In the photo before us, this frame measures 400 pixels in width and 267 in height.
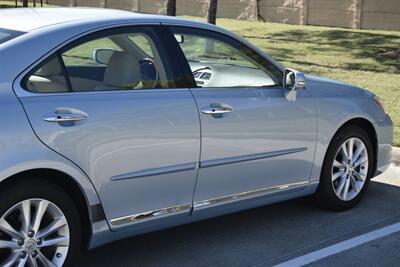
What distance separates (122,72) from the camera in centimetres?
435

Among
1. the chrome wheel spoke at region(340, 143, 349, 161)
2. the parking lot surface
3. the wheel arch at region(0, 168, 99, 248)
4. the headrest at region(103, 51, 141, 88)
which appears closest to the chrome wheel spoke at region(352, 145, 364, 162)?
the chrome wheel spoke at region(340, 143, 349, 161)

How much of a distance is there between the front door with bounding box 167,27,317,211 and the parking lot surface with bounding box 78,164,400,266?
0.38m

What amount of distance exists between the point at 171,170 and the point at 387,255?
172 cm

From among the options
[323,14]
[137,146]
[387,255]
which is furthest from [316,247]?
[323,14]

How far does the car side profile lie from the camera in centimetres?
374

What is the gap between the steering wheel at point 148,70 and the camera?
4.38m

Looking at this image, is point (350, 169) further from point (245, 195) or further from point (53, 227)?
point (53, 227)

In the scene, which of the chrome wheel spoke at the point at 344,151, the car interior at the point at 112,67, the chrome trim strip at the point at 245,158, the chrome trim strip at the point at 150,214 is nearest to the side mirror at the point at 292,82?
the chrome trim strip at the point at 245,158

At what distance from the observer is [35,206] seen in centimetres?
378

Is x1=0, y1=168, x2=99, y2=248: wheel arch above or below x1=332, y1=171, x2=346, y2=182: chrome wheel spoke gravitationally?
above

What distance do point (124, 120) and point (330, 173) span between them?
2131 millimetres

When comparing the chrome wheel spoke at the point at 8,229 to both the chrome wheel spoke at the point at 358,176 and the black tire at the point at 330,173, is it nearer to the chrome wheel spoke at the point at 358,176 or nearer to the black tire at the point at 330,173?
the black tire at the point at 330,173

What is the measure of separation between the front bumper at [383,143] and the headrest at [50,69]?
3024 millimetres

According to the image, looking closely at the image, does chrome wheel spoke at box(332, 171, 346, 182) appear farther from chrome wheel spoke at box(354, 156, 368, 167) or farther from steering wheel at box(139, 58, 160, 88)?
steering wheel at box(139, 58, 160, 88)
